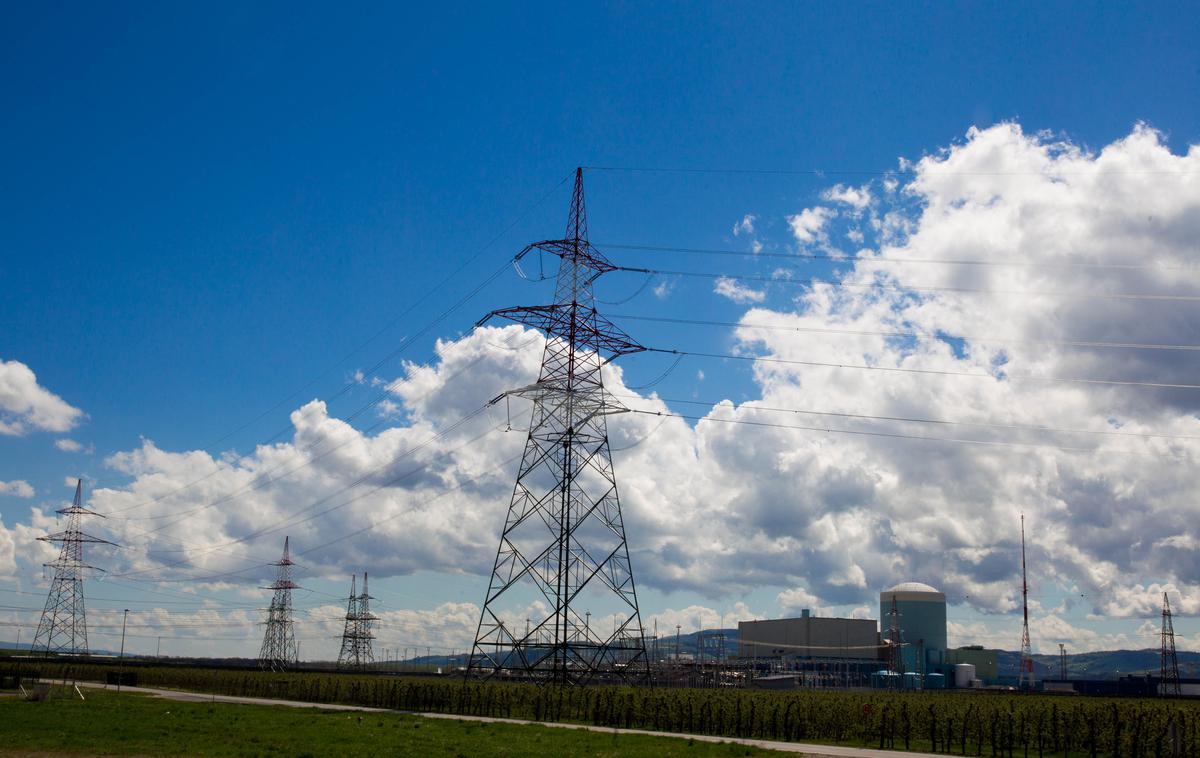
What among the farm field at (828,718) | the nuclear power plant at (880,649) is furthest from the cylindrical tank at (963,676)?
the farm field at (828,718)

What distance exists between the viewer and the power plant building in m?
171

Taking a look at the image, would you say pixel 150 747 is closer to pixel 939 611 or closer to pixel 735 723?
pixel 735 723

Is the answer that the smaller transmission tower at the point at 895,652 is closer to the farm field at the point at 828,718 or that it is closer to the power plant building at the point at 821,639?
the power plant building at the point at 821,639

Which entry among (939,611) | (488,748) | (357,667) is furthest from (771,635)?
(488,748)

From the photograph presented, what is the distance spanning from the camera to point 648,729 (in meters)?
50.9

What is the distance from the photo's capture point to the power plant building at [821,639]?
561 feet

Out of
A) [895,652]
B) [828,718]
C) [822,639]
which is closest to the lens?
[828,718]

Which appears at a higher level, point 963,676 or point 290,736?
point 290,736

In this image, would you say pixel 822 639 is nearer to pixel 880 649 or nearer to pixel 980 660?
pixel 880 649

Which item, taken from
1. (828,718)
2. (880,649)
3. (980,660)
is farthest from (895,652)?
(828,718)

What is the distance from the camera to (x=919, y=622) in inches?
7106

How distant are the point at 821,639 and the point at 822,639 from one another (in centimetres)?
20

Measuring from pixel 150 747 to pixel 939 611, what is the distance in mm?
169637

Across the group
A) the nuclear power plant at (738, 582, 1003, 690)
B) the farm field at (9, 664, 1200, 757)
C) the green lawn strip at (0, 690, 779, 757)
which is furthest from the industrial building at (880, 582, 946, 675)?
the green lawn strip at (0, 690, 779, 757)
